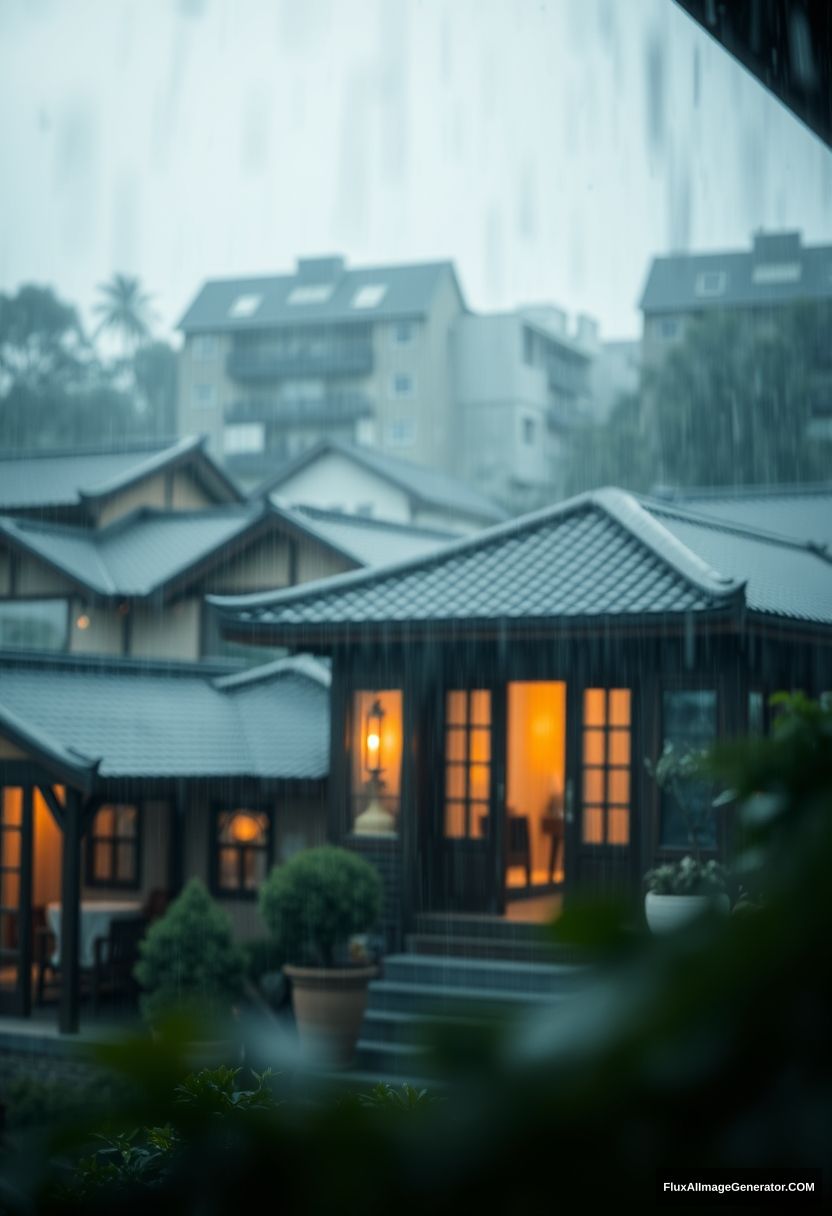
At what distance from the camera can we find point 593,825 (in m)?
13.0

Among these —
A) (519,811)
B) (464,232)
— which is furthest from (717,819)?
(464,232)

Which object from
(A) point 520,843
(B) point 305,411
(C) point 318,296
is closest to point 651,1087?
(A) point 520,843

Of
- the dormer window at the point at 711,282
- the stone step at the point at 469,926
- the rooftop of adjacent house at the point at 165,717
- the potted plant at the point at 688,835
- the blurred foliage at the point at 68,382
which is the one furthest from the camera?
the blurred foliage at the point at 68,382

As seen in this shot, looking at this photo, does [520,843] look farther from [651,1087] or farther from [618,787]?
[651,1087]

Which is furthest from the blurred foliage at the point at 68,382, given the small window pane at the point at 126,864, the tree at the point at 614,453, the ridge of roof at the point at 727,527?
the ridge of roof at the point at 727,527

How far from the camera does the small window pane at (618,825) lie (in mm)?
12883

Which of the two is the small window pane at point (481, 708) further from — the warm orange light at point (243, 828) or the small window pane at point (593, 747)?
the warm orange light at point (243, 828)

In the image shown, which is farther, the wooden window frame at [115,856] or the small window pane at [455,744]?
the wooden window frame at [115,856]

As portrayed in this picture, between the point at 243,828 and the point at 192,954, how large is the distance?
4047 mm

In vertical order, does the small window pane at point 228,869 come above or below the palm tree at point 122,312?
below

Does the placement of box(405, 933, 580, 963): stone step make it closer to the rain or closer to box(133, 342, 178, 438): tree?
the rain

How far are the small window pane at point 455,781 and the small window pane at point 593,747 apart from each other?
1.32 m

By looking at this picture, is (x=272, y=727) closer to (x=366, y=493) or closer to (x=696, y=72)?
(x=696, y=72)

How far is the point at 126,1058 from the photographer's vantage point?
0.84m
